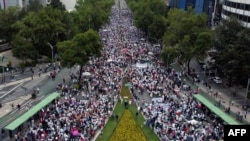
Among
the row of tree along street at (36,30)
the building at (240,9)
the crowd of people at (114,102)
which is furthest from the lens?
the row of tree along street at (36,30)

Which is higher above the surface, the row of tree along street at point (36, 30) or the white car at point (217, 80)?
the row of tree along street at point (36, 30)

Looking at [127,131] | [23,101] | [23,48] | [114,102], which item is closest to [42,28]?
[23,48]

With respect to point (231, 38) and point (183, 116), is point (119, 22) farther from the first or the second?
point (183, 116)

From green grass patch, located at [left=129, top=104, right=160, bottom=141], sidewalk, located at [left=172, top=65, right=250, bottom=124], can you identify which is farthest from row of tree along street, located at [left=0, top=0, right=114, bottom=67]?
green grass patch, located at [left=129, top=104, right=160, bottom=141]

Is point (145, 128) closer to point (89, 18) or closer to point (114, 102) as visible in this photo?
point (114, 102)

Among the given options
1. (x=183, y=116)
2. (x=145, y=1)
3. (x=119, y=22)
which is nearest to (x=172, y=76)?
(x=183, y=116)

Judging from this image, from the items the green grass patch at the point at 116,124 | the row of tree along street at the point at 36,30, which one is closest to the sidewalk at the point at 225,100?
the green grass patch at the point at 116,124

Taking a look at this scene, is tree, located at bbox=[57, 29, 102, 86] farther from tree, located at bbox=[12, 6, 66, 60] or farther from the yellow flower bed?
the yellow flower bed

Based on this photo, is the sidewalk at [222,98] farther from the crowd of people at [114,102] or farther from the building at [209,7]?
the building at [209,7]
